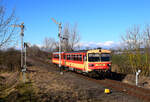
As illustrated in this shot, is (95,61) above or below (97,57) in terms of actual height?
below

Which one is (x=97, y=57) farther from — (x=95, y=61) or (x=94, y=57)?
(x=95, y=61)

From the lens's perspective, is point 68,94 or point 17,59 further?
point 17,59

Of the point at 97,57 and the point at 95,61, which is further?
the point at 97,57

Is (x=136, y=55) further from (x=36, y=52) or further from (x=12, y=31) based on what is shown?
(x=36, y=52)

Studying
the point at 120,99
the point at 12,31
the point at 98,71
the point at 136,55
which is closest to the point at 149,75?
the point at 136,55

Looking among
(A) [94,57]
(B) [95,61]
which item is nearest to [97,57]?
(A) [94,57]

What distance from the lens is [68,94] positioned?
357 inches

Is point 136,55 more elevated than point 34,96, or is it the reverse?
point 136,55

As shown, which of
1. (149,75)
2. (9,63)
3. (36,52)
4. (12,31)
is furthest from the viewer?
(36,52)

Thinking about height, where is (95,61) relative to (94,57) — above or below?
below

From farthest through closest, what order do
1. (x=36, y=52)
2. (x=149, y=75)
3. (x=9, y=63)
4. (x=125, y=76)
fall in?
(x=36, y=52) → (x=9, y=63) → (x=125, y=76) → (x=149, y=75)

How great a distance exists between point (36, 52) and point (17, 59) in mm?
46391

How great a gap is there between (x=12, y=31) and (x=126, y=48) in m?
10.1

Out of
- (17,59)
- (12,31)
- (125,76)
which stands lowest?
(125,76)
